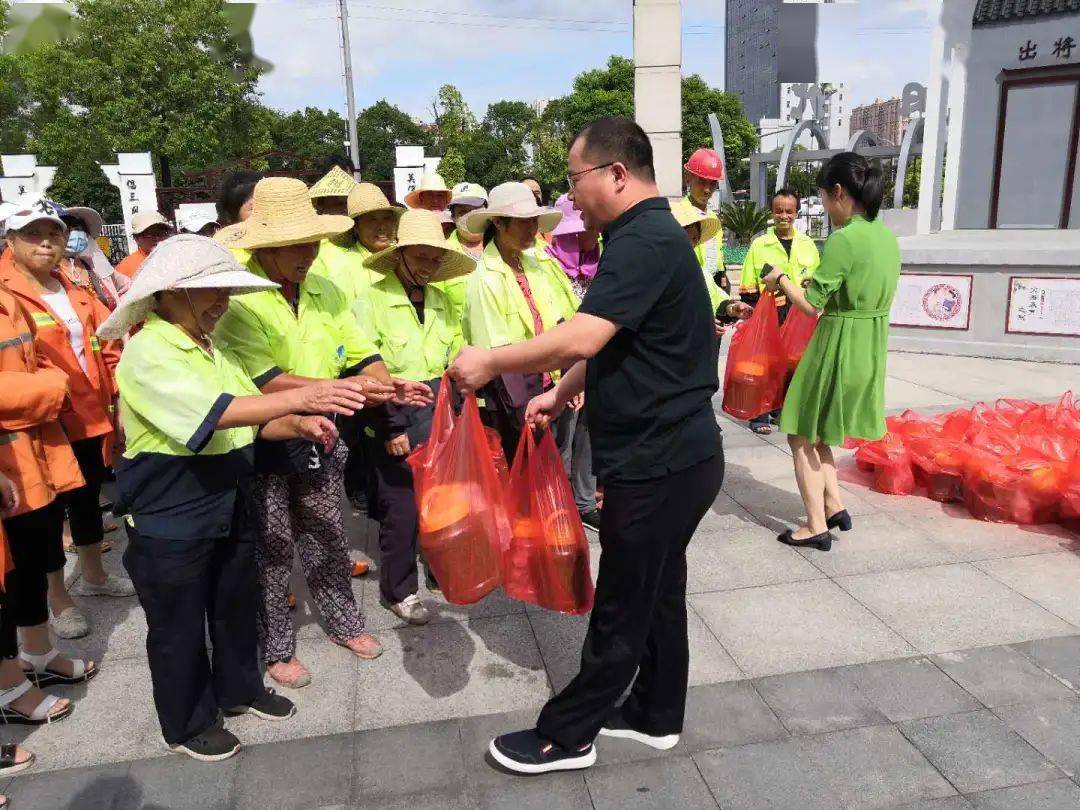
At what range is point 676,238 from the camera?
213cm

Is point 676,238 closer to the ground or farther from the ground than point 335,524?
farther from the ground

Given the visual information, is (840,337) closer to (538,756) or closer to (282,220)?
(538,756)

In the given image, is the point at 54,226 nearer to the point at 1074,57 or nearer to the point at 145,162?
the point at 145,162

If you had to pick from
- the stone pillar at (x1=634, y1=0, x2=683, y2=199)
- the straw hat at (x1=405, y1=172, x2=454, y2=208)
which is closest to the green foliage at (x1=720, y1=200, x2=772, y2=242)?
the stone pillar at (x1=634, y1=0, x2=683, y2=199)

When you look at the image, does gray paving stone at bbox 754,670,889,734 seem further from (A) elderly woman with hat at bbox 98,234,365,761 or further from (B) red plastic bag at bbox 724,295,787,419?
(A) elderly woman with hat at bbox 98,234,365,761

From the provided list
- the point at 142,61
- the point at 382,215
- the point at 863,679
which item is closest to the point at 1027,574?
the point at 863,679

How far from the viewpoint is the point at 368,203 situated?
359 cm

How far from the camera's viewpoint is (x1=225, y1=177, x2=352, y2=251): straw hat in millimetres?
2697

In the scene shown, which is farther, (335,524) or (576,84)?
(576,84)

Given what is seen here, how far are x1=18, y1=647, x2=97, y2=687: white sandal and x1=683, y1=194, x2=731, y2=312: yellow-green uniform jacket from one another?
132 inches

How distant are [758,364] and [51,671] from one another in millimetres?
3386

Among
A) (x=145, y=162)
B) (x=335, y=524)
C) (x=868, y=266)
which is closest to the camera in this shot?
(x=335, y=524)

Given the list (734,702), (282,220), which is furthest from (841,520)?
(282,220)

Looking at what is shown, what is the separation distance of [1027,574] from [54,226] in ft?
14.7
